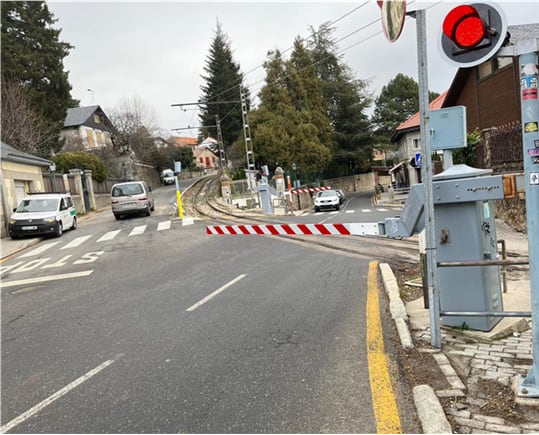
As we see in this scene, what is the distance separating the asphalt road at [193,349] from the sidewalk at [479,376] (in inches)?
11.4

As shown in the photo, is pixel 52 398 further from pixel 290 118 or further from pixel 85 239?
pixel 290 118

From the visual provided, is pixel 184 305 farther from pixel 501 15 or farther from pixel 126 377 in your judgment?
pixel 501 15

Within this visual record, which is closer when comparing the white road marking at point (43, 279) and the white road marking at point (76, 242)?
the white road marking at point (43, 279)

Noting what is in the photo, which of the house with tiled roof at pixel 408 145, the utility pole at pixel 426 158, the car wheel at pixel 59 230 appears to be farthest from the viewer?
the house with tiled roof at pixel 408 145

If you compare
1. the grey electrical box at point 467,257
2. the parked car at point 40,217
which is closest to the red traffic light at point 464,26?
the grey electrical box at point 467,257

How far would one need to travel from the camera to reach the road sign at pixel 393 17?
341 centimetres

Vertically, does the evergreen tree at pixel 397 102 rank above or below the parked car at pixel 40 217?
above

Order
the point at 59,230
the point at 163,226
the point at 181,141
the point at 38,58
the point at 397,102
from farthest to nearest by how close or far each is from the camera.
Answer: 1. the point at 181,141
2. the point at 397,102
3. the point at 38,58
4. the point at 163,226
5. the point at 59,230

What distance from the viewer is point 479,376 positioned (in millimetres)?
3508

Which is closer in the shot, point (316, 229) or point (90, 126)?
point (316, 229)

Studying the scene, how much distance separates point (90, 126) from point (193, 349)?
57602mm

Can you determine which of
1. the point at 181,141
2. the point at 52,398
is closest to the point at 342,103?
the point at 52,398

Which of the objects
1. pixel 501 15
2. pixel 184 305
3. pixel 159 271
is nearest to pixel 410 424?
pixel 501 15

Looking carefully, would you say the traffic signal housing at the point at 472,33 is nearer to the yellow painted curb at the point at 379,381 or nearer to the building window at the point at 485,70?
the yellow painted curb at the point at 379,381
